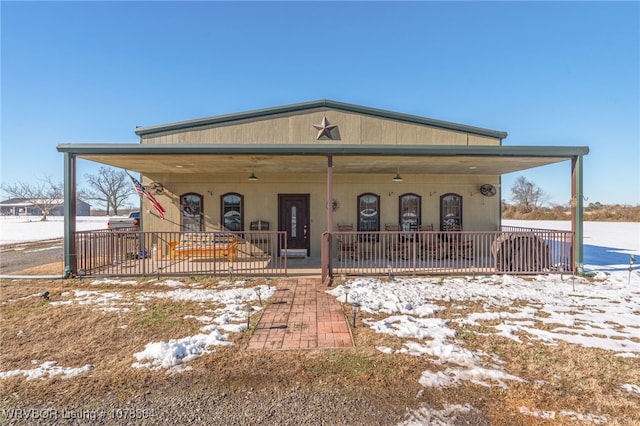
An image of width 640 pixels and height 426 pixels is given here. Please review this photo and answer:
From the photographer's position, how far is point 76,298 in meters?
5.86

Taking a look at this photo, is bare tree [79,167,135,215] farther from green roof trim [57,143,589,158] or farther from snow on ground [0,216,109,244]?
green roof trim [57,143,589,158]

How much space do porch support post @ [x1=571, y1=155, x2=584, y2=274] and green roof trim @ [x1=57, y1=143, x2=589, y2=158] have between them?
1.02ft

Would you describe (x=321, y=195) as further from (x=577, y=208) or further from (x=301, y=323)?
(x=577, y=208)

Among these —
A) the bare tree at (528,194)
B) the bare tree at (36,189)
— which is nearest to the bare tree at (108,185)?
the bare tree at (36,189)

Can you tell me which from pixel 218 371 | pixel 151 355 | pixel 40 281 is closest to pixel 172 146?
pixel 40 281

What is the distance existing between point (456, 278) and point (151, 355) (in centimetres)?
642

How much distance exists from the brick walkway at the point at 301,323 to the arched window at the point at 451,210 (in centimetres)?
656

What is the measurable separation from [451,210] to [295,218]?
5581 millimetres

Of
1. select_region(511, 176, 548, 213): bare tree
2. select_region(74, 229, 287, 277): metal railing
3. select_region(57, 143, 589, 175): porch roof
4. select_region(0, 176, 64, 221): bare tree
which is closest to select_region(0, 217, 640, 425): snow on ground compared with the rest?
select_region(74, 229, 287, 277): metal railing

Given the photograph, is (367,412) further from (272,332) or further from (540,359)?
(540,359)

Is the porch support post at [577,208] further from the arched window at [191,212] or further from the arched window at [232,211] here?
the arched window at [191,212]

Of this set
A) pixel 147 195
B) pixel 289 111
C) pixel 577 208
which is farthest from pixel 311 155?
pixel 577 208

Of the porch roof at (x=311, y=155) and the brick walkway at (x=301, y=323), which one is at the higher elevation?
the porch roof at (x=311, y=155)

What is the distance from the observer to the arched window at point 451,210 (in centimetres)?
1112
